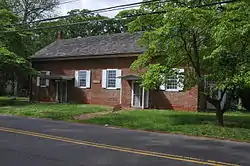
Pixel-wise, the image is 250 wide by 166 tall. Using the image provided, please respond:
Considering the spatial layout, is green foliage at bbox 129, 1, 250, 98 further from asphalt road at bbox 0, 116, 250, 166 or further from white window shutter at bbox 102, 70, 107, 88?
white window shutter at bbox 102, 70, 107, 88

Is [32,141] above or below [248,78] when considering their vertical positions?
below

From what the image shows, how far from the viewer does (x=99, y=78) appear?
2850cm

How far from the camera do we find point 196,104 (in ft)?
76.9

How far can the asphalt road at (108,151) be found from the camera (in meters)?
7.79

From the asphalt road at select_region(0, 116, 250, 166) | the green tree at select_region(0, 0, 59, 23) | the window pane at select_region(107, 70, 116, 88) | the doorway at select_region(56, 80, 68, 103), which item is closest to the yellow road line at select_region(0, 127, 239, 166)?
the asphalt road at select_region(0, 116, 250, 166)

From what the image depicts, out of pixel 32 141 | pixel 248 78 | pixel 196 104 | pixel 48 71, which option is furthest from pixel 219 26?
pixel 48 71

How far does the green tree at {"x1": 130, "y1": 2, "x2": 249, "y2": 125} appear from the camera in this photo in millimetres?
14031

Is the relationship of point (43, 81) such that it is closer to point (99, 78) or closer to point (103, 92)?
point (99, 78)

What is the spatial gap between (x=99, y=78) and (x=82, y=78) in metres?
2.02

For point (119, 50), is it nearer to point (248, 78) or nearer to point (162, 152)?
point (248, 78)

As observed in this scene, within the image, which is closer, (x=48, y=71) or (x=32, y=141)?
(x=32, y=141)

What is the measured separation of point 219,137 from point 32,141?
6.99 m

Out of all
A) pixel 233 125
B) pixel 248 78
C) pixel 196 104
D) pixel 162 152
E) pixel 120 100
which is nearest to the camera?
pixel 162 152

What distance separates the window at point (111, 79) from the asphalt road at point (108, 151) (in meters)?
14.8
